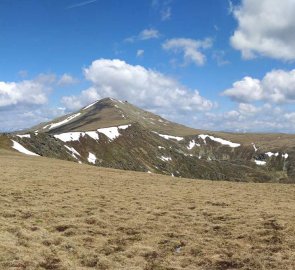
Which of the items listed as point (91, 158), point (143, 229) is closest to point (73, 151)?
point (91, 158)

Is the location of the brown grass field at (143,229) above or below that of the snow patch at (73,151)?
below

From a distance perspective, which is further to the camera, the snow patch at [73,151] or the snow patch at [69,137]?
the snow patch at [69,137]

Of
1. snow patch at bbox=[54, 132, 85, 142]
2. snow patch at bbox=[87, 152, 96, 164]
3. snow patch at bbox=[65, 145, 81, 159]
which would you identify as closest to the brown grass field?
snow patch at bbox=[65, 145, 81, 159]

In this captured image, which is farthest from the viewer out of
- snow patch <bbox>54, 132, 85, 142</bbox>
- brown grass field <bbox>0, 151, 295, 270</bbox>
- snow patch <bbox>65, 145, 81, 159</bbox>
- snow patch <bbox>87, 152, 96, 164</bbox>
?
snow patch <bbox>87, 152, 96, 164</bbox>

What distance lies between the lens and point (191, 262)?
58.0 feet

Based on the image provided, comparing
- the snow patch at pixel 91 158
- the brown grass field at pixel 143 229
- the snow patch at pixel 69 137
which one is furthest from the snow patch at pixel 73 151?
the brown grass field at pixel 143 229

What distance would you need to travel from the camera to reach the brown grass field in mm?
17609

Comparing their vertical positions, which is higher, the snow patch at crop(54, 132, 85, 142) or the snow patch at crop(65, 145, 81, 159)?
the snow patch at crop(54, 132, 85, 142)

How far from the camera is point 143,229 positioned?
22.9m

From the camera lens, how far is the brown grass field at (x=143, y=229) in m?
17.6

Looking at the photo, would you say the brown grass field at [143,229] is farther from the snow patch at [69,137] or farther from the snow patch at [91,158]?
the snow patch at [91,158]

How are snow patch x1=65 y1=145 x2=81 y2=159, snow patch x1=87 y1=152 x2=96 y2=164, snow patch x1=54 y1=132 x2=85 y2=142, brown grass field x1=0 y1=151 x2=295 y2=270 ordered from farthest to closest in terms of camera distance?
snow patch x1=87 y1=152 x2=96 y2=164 → snow patch x1=54 y1=132 x2=85 y2=142 → snow patch x1=65 y1=145 x2=81 y2=159 → brown grass field x1=0 y1=151 x2=295 y2=270

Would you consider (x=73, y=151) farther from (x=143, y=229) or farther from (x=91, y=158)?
(x=143, y=229)

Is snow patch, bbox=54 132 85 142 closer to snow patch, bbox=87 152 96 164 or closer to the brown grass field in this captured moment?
snow patch, bbox=87 152 96 164
